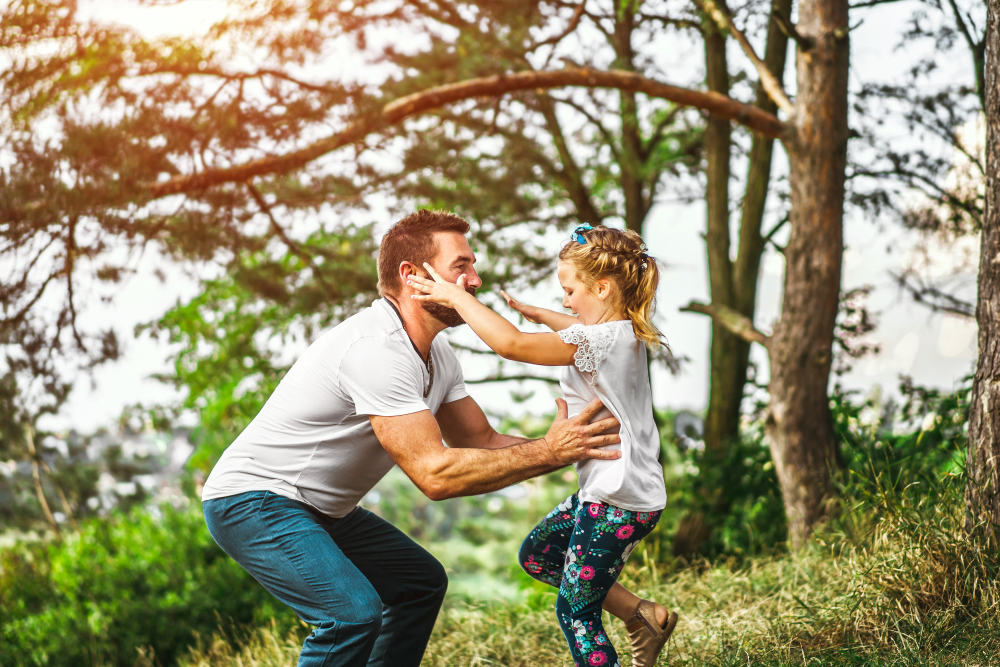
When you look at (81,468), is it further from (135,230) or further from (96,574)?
(135,230)

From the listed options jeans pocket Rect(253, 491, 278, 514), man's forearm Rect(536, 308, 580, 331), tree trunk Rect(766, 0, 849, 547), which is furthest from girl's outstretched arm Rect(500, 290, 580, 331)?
tree trunk Rect(766, 0, 849, 547)

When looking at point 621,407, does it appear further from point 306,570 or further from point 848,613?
point 848,613

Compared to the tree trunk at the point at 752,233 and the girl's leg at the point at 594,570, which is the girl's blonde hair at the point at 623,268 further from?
the tree trunk at the point at 752,233

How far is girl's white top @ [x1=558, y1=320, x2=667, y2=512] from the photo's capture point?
87.2 inches

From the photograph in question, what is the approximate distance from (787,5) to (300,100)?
160 inches

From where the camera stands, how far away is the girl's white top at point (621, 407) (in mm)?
2215

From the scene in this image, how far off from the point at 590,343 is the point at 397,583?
1.11 meters

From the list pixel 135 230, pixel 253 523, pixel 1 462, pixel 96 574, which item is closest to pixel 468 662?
pixel 253 523

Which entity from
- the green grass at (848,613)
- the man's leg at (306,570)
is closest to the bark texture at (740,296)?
the green grass at (848,613)

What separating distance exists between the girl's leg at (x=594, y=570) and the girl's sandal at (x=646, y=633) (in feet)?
0.56

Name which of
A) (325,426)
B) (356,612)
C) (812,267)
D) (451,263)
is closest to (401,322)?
(451,263)

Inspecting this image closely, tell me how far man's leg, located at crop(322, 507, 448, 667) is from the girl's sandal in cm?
69

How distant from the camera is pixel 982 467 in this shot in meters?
2.92

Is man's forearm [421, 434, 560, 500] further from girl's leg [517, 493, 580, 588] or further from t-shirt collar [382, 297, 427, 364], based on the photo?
t-shirt collar [382, 297, 427, 364]
